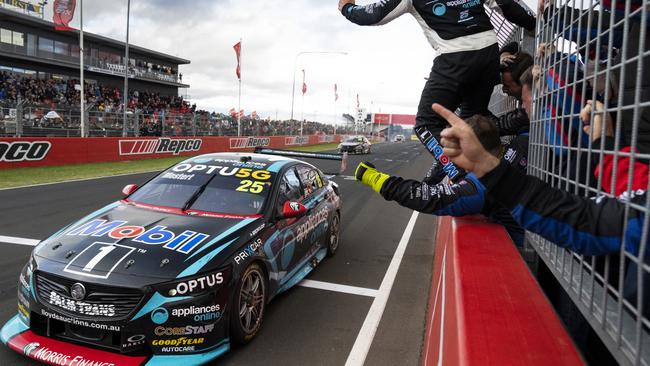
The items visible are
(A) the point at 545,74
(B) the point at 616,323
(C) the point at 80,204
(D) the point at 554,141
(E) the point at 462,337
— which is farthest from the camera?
(C) the point at 80,204

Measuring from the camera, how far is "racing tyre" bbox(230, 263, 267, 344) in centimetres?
342

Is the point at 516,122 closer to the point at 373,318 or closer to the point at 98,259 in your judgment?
the point at 373,318

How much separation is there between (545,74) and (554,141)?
54 centimetres

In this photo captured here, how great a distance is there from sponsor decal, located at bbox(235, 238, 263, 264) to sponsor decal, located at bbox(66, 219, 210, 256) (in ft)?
1.04

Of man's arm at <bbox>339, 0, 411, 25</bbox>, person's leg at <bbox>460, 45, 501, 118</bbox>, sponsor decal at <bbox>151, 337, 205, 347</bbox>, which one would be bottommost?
sponsor decal at <bbox>151, 337, 205, 347</bbox>

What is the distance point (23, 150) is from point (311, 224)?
503 inches

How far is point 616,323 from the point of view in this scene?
1.39m

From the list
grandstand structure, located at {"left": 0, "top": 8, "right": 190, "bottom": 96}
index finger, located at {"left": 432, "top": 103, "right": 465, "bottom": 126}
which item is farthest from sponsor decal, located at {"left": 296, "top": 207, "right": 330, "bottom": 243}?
grandstand structure, located at {"left": 0, "top": 8, "right": 190, "bottom": 96}

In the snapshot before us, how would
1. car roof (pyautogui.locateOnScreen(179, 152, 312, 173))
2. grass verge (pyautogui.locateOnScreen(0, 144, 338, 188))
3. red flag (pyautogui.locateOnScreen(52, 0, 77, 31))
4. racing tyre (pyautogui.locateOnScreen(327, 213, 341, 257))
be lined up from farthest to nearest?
red flag (pyautogui.locateOnScreen(52, 0, 77, 31)), grass verge (pyautogui.locateOnScreen(0, 144, 338, 188)), racing tyre (pyautogui.locateOnScreen(327, 213, 341, 257)), car roof (pyautogui.locateOnScreen(179, 152, 312, 173))

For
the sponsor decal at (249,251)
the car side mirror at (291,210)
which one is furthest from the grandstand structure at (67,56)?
the sponsor decal at (249,251)

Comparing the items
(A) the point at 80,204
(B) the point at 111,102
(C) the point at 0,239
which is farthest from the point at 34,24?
(C) the point at 0,239

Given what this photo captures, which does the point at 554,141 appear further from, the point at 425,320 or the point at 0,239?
the point at 0,239

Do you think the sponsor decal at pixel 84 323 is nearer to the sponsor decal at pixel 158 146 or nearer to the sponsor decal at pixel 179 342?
the sponsor decal at pixel 179 342

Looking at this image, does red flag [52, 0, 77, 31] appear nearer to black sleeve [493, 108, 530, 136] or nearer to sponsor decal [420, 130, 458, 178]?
sponsor decal [420, 130, 458, 178]
